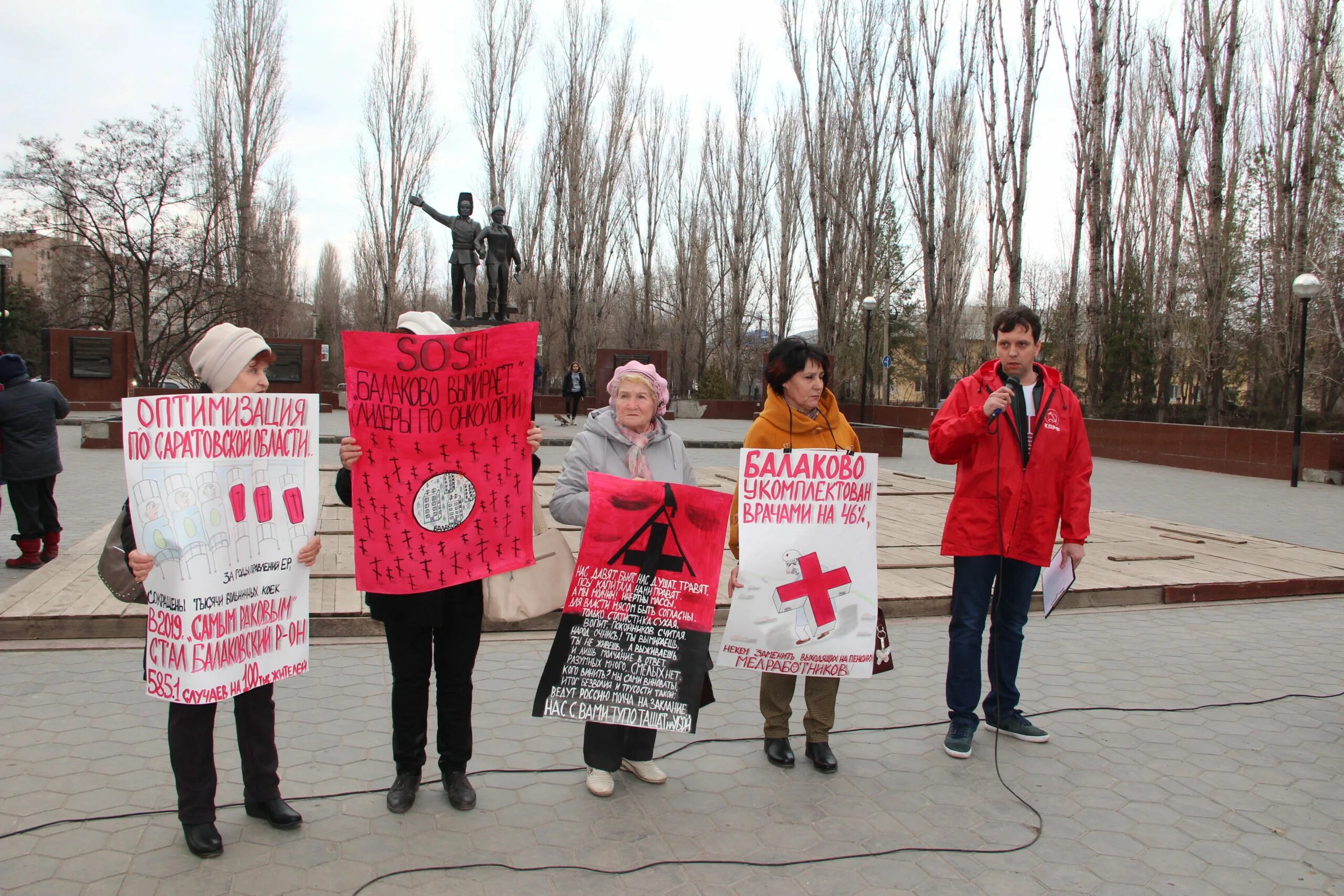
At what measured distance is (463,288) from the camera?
1719cm

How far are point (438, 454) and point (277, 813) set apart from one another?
Result: 4.18 ft

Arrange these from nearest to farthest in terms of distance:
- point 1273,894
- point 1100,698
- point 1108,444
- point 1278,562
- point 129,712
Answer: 1. point 1273,894
2. point 129,712
3. point 1100,698
4. point 1278,562
5. point 1108,444

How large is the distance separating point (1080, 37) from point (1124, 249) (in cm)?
1072

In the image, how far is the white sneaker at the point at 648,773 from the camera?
3410 millimetres

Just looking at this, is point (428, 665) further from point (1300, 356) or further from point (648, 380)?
point (1300, 356)

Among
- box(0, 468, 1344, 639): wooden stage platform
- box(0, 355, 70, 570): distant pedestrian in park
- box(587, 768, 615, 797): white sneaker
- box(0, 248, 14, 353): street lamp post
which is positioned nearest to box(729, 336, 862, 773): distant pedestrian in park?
box(587, 768, 615, 797): white sneaker

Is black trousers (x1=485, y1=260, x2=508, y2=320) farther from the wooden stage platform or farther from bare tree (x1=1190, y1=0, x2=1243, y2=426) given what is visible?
bare tree (x1=1190, y1=0, x2=1243, y2=426)

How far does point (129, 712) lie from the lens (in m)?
4.05

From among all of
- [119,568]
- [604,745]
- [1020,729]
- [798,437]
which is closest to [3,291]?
[119,568]

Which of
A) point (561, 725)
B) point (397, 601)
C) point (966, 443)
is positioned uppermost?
point (966, 443)

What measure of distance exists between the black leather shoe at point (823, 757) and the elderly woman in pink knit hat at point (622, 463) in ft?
1.97

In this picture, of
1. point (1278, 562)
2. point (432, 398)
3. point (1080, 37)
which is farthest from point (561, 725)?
point (1080, 37)

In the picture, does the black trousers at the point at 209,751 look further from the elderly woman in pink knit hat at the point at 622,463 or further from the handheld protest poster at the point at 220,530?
the elderly woman in pink knit hat at the point at 622,463

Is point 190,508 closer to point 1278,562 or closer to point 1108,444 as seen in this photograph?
point 1278,562
